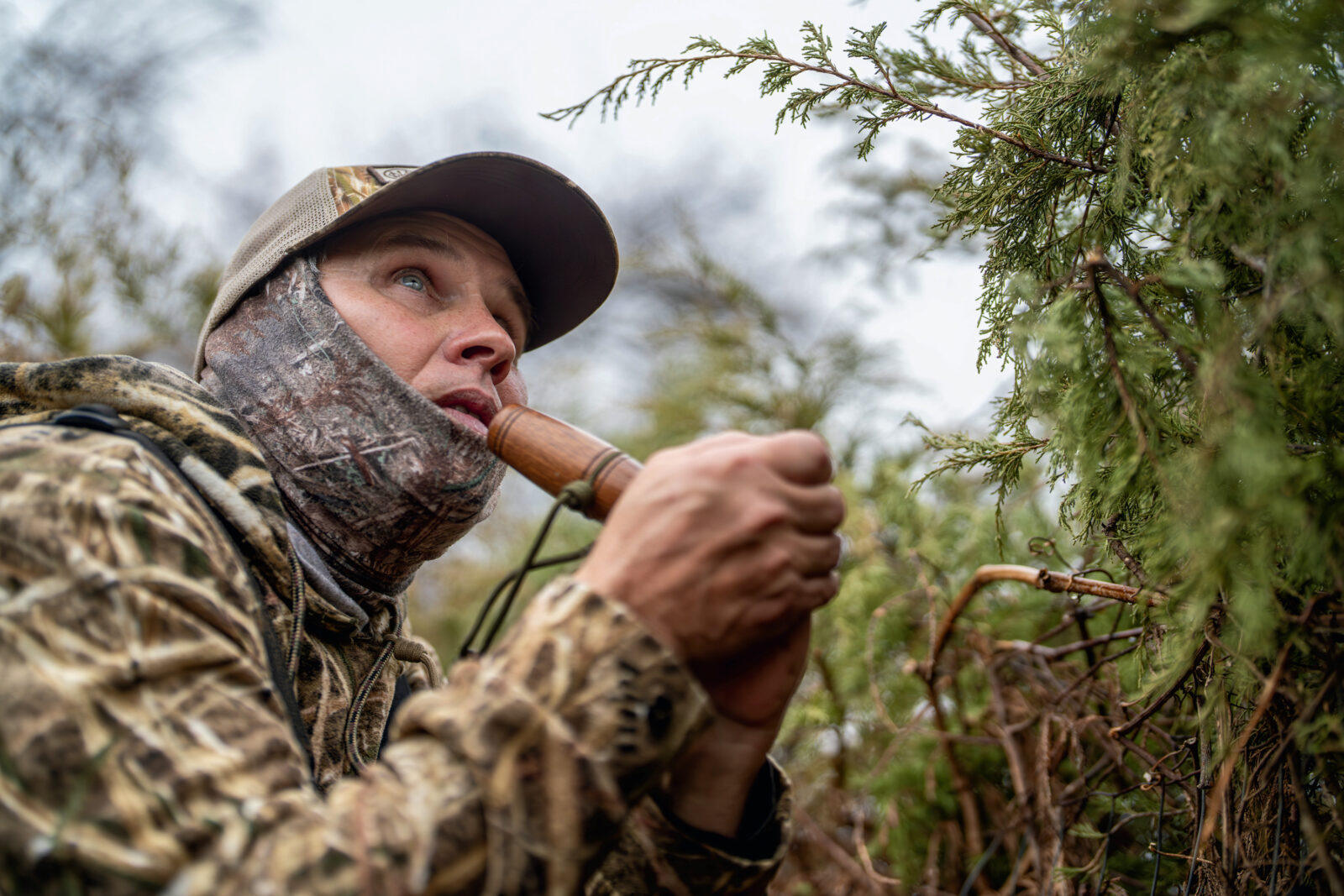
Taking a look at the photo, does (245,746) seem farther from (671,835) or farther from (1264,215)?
(1264,215)

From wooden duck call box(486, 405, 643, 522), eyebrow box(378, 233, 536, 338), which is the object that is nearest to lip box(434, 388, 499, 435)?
wooden duck call box(486, 405, 643, 522)

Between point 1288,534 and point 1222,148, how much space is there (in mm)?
492

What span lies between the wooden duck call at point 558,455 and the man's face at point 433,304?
283mm

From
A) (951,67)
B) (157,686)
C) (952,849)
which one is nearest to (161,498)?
(157,686)

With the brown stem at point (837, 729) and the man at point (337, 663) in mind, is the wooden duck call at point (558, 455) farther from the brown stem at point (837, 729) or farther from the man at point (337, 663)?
the brown stem at point (837, 729)

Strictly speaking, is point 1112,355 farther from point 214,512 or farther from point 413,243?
point 413,243

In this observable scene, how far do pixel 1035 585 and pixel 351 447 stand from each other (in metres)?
1.42

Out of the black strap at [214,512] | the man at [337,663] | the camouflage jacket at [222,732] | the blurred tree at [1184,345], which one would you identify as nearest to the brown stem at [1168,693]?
the blurred tree at [1184,345]

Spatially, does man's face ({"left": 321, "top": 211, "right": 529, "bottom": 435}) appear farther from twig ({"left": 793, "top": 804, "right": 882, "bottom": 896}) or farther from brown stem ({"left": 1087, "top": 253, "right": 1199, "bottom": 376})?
twig ({"left": 793, "top": 804, "right": 882, "bottom": 896})

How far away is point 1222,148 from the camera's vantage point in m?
1.07

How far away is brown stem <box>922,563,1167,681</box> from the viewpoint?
152cm

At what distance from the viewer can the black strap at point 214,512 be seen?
48.7 inches

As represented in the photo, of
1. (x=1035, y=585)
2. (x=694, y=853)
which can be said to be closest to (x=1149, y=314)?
(x=1035, y=585)

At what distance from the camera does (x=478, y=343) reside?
1883 mm
